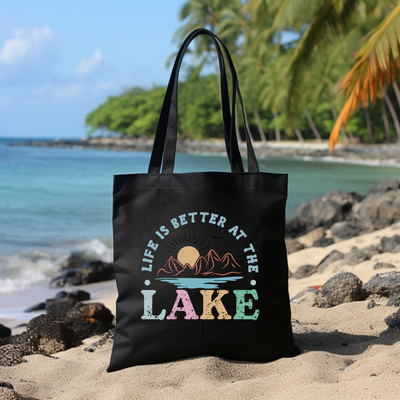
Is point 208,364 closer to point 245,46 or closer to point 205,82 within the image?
point 245,46

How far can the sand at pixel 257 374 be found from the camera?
1.32 metres

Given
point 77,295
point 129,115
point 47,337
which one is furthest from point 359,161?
point 129,115

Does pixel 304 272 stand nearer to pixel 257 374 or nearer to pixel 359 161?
pixel 257 374

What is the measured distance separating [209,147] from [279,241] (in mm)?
44784

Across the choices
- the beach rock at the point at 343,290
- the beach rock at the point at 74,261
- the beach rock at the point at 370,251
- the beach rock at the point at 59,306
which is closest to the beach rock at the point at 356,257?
the beach rock at the point at 370,251

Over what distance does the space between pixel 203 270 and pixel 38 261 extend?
4882 mm

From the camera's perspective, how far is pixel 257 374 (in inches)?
59.9

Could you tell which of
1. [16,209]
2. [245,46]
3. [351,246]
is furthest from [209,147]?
[351,246]

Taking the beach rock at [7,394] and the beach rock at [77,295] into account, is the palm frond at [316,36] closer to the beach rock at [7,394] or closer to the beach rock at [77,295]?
the beach rock at [77,295]

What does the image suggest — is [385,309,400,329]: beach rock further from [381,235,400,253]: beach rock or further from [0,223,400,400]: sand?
[381,235,400,253]: beach rock

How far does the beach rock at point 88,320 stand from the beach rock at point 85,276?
196 cm

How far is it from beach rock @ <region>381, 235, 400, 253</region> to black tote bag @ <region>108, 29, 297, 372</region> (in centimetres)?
316

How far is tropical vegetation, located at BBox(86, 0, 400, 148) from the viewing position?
18.6 ft

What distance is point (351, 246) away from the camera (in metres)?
5.39
